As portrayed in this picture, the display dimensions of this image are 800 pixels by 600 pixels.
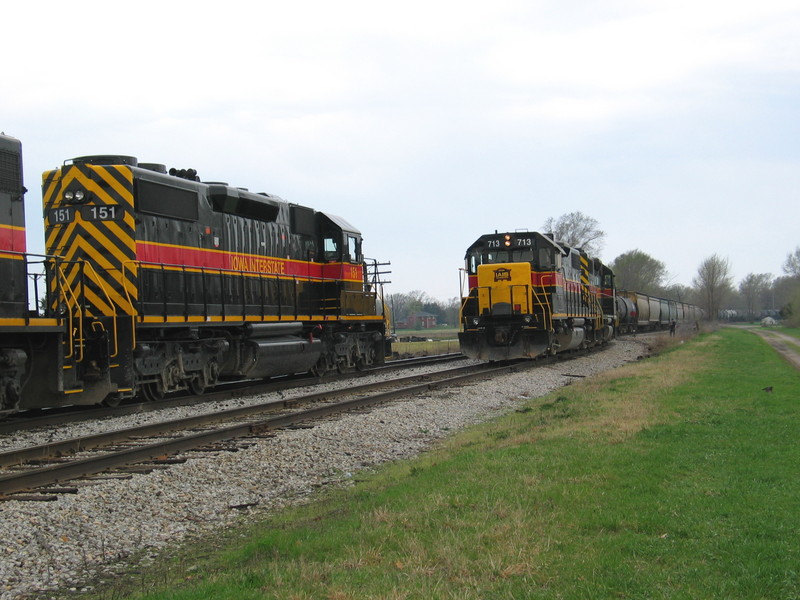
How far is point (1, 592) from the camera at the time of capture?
4410 millimetres

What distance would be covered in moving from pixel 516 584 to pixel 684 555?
1.14 m

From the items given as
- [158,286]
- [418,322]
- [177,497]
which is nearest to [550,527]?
[177,497]

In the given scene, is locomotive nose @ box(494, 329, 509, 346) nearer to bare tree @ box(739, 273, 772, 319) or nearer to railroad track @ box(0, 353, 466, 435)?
railroad track @ box(0, 353, 466, 435)

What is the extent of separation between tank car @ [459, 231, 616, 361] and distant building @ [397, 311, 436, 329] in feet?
298

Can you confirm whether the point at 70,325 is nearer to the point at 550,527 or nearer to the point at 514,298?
the point at 550,527

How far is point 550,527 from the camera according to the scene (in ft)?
17.0

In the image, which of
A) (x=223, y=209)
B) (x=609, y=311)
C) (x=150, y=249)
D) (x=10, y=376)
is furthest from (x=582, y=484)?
(x=609, y=311)

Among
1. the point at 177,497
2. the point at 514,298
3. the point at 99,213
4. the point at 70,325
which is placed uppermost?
the point at 99,213

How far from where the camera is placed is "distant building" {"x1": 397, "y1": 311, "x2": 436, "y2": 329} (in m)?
115

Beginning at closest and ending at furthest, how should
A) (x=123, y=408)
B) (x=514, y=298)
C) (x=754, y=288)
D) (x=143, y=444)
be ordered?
1. (x=143, y=444)
2. (x=123, y=408)
3. (x=514, y=298)
4. (x=754, y=288)

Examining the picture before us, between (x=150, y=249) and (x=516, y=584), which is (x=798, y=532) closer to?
(x=516, y=584)

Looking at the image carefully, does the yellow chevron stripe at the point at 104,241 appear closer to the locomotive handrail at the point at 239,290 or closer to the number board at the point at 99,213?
the number board at the point at 99,213

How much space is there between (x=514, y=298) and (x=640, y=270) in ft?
265

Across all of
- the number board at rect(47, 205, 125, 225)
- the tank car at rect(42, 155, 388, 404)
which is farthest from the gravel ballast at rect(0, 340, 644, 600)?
the number board at rect(47, 205, 125, 225)
